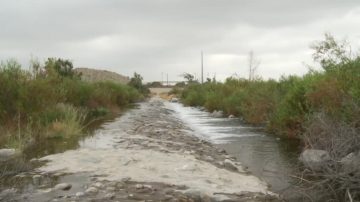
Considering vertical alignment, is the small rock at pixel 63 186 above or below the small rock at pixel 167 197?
above

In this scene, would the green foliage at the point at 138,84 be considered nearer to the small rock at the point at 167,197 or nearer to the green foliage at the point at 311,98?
the green foliage at the point at 311,98

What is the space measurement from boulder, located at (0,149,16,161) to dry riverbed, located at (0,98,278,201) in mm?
842

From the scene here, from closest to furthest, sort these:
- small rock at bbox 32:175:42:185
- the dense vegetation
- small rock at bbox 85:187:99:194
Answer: small rock at bbox 85:187:99:194 < small rock at bbox 32:175:42:185 < the dense vegetation

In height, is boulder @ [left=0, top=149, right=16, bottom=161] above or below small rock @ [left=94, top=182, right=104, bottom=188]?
above

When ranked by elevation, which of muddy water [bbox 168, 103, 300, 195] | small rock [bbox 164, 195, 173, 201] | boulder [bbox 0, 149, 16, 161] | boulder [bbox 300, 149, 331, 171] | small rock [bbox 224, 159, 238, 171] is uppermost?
boulder [bbox 300, 149, 331, 171]

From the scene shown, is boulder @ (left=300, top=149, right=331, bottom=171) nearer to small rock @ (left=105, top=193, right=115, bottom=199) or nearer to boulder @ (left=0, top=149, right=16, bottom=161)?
small rock @ (left=105, top=193, right=115, bottom=199)

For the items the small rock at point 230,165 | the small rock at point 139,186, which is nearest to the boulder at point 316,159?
the small rock at point 230,165

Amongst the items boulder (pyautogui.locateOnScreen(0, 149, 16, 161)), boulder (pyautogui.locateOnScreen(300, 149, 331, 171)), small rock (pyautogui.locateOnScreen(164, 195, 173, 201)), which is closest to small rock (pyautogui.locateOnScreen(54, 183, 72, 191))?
small rock (pyautogui.locateOnScreen(164, 195, 173, 201))

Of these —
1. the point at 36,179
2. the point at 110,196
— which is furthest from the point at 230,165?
the point at 36,179

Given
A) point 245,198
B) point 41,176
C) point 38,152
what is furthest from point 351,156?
point 38,152

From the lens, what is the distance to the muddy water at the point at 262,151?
11.5 m

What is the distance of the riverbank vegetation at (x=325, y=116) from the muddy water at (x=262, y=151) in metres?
0.63

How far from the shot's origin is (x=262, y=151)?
16.1 meters

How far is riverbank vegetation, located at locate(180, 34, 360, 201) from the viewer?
8.34 m
